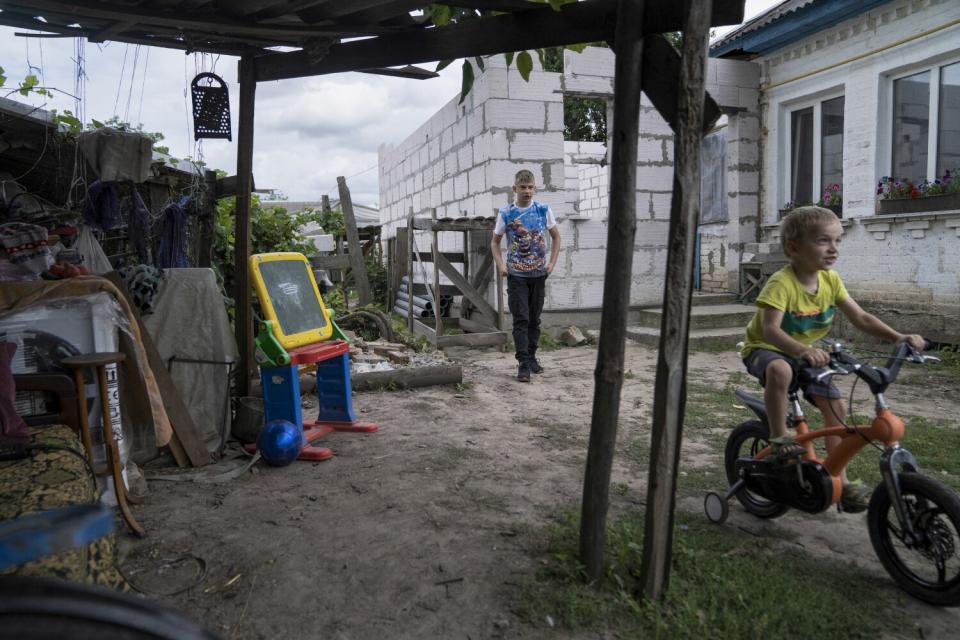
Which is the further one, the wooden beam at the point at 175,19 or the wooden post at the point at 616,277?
the wooden beam at the point at 175,19

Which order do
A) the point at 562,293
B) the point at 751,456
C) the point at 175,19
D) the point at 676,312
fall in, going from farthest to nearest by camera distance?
the point at 562,293 < the point at 175,19 < the point at 751,456 < the point at 676,312

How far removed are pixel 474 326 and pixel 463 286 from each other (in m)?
0.88

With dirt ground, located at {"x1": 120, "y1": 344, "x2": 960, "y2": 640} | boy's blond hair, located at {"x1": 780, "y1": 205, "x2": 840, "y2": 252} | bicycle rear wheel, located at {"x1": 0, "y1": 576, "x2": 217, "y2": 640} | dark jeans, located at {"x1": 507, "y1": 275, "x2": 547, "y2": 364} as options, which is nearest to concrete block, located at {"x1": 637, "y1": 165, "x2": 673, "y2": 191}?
dark jeans, located at {"x1": 507, "y1": 275, "x2": 547, "y2": 364}

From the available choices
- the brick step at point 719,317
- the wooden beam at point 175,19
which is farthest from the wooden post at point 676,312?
the brick step at point 719,317

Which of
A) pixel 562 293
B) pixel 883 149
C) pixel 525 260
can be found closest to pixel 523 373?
pixel 525 260

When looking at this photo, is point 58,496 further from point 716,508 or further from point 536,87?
point 536,87

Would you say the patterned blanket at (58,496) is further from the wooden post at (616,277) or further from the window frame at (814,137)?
the window frame at (814,137)

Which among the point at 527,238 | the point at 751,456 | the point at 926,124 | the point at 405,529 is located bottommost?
the point at 405,529

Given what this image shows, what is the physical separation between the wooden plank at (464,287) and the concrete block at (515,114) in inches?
79.8

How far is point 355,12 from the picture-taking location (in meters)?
3.44

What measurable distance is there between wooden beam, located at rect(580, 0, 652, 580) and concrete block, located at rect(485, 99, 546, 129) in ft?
21.2

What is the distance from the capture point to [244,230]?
4.72m

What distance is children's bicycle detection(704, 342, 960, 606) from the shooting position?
8.02ft

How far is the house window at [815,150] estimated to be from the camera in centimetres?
876
